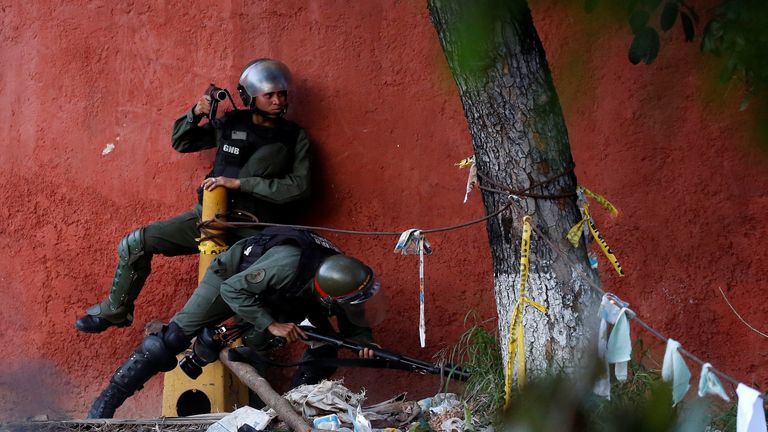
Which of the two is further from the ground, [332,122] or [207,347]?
[332,122]

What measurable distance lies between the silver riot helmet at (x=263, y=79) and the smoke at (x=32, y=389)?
191 centimetres

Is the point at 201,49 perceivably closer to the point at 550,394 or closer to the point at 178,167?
the point at 178,167

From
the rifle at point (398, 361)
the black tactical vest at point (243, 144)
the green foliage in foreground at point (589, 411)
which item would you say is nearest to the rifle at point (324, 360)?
the rifle at point (398, 361)

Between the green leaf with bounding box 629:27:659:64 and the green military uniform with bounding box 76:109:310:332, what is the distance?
240cm

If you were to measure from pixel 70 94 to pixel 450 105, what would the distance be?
2087mm

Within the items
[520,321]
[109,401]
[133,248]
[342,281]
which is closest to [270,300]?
[342,281]

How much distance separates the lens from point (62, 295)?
5793 millimetres

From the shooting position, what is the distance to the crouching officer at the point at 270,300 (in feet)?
15.6

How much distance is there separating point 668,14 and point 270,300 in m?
2.49

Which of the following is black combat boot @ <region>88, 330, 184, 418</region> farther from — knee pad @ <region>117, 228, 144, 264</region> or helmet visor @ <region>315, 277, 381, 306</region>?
helmet visor @ <region>315, 277, 381, 306</region>

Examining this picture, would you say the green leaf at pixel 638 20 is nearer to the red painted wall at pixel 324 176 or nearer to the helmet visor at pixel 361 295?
the red painted wall at pixel 324 176

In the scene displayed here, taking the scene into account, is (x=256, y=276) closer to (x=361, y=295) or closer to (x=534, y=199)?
(x=361, y=295)

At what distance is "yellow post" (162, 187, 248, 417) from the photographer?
5254 mm

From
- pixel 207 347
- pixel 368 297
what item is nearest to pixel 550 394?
pixel 368 297
